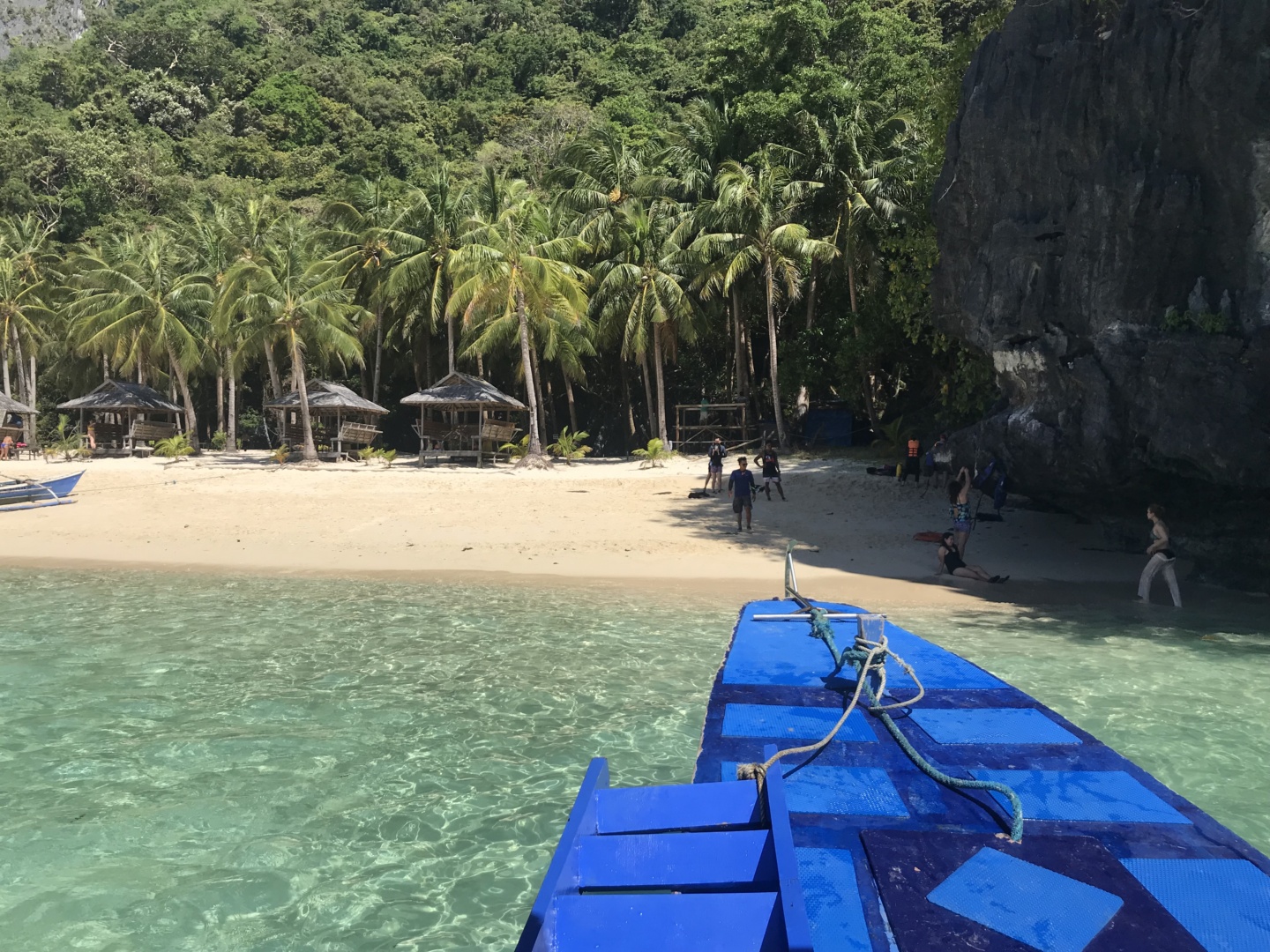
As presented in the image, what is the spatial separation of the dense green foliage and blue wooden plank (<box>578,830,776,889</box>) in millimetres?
19036

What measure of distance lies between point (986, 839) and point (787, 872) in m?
1.39

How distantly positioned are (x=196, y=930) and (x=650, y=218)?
30856 millimetres

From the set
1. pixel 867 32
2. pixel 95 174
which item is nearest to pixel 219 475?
pixel 867 32

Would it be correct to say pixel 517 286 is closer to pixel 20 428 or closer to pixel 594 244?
pixel 594 244

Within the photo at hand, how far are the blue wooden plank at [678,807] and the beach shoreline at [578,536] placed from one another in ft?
31.4

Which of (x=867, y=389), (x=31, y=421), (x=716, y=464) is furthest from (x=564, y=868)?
(x=31, y=421)

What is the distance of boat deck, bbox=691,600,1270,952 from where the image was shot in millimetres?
3516

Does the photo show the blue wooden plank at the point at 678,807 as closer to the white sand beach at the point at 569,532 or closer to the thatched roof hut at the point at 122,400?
the white sand beach at the point at 569,532

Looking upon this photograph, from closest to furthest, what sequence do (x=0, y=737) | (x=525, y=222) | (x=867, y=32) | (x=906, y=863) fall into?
1. (x=906, y=863)
2. (x=0, y=737)
3. (x=525, y=222)
4. (x=867, y=32)

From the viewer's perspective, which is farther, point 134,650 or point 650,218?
point 650,218

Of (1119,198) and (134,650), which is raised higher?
(1119,198)

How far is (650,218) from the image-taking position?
109 feet

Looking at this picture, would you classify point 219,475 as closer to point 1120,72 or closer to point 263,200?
point 263,200

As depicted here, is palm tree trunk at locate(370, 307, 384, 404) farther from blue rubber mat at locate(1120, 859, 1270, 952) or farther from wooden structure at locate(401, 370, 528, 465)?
blue rubber mat at locate(1120, 859, 1270, 952)
